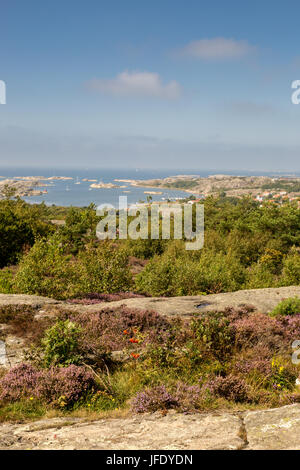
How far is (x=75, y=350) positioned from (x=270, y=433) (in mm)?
4230

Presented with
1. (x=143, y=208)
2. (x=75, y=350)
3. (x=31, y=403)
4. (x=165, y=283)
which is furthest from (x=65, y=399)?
(x=143, y=208)

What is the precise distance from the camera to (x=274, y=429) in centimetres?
344

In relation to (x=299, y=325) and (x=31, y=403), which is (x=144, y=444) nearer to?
(x=31, y=403)

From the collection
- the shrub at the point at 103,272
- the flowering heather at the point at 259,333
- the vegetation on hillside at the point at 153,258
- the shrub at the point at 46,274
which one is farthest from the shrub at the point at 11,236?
the flowering heather at the point at 259,333

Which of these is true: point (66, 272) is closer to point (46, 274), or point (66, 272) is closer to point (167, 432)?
point (46, 274)

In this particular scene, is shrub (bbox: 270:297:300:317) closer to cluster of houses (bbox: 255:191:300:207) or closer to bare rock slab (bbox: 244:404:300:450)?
bare rock slab (bbox: 244:404:300:450)

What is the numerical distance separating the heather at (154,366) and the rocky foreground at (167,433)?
1.77ft

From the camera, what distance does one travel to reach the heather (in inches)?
196

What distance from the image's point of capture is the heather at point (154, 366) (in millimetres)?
4984

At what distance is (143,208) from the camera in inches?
1672

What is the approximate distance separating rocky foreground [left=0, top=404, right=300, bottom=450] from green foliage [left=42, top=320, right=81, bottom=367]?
172 cm

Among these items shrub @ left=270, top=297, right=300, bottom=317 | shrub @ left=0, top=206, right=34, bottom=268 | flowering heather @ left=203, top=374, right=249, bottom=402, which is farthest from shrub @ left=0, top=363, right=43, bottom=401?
shrub @ left=0, top=206, right=34, bottom=268

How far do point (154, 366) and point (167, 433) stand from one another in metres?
2.61
